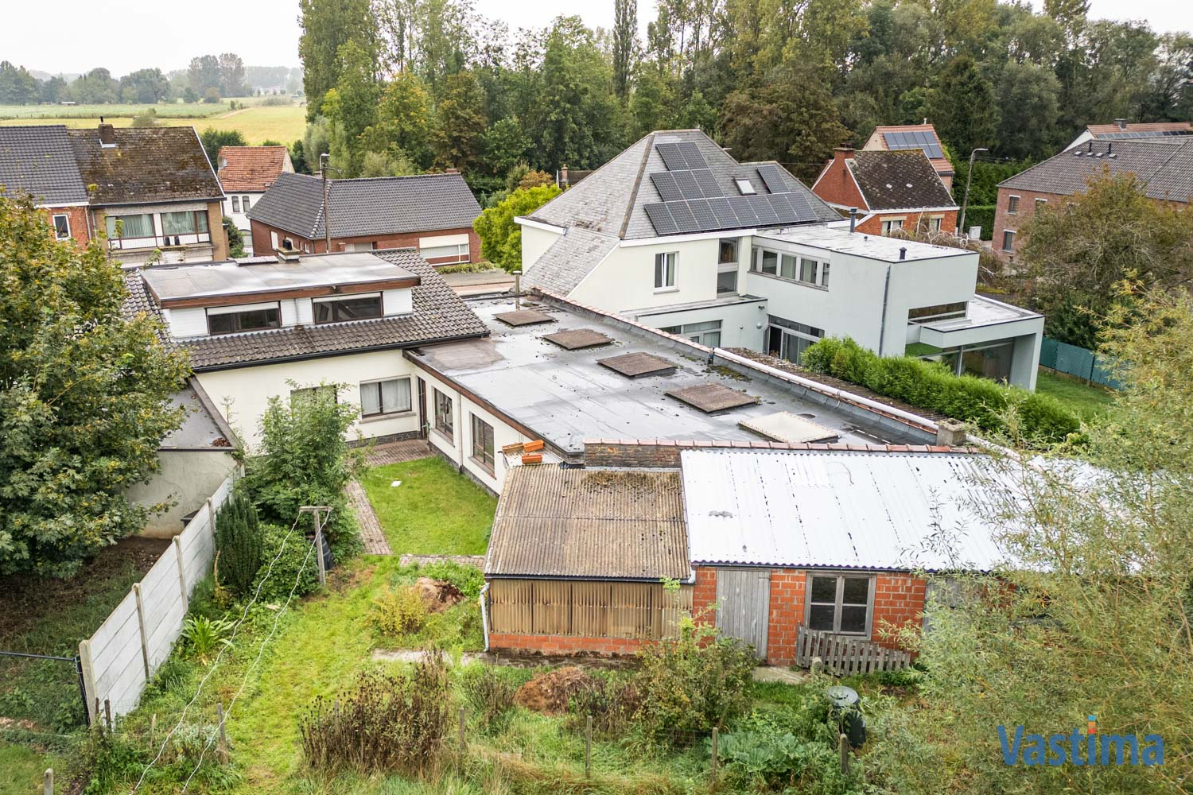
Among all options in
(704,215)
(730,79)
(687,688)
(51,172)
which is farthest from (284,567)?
(730,79)

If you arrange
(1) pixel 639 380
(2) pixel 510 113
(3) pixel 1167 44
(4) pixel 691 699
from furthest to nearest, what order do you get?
(3) pixel 1167 44, (2) pixel 510 113, (1) pixel 639 380, (4) pixel 691 699

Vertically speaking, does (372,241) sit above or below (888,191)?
below

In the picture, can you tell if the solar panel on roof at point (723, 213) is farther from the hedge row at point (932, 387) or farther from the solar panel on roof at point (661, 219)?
the hedge row at point (932, 387)

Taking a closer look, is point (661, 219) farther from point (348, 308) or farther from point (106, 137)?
point (106, 137)

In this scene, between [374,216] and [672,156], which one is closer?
[672,156]

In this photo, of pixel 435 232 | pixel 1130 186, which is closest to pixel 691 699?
pixel 1130 186

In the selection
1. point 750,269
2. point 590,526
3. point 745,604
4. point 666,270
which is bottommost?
point 745,604

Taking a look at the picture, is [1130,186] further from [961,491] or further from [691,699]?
[691,699]
